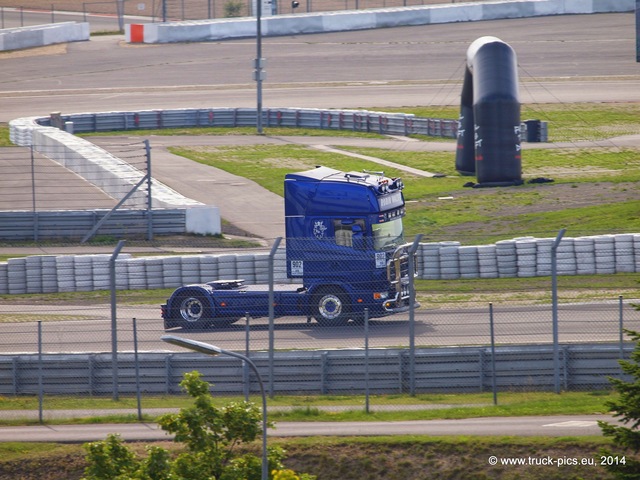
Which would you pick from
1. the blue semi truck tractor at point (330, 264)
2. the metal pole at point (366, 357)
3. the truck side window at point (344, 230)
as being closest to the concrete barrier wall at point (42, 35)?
the blue semi truck tractor at point (330, 264)

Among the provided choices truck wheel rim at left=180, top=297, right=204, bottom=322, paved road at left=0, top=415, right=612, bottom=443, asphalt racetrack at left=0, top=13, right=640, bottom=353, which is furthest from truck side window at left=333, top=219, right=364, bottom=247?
asphalt racetrack at left=0, top=13, right=640, bottom=353

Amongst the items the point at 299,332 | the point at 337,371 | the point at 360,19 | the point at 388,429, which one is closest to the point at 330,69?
the point at 360,19

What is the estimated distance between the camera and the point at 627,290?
77.5 ft

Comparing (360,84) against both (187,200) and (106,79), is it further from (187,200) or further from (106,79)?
(187,200)

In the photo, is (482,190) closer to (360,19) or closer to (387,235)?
(387,235)

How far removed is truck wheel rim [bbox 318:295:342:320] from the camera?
22.6 metres

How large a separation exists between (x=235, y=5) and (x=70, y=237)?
48.2m

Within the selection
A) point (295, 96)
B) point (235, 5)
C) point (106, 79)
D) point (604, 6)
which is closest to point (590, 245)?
point (295, 96)

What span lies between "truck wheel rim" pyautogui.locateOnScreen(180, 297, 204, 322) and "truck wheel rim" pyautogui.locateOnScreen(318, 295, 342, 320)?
2.52 metres

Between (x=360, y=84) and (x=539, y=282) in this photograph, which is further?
(x=360, y=84)

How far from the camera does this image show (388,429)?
17.1 m

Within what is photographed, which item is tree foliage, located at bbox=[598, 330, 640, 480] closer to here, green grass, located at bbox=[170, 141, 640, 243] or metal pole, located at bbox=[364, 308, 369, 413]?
metal pole, located at bbox=[364, 308, 369, 413]

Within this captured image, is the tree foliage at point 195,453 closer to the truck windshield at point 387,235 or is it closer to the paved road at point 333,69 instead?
the truck windshield at point 387,235

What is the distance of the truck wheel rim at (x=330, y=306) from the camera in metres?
22.6
